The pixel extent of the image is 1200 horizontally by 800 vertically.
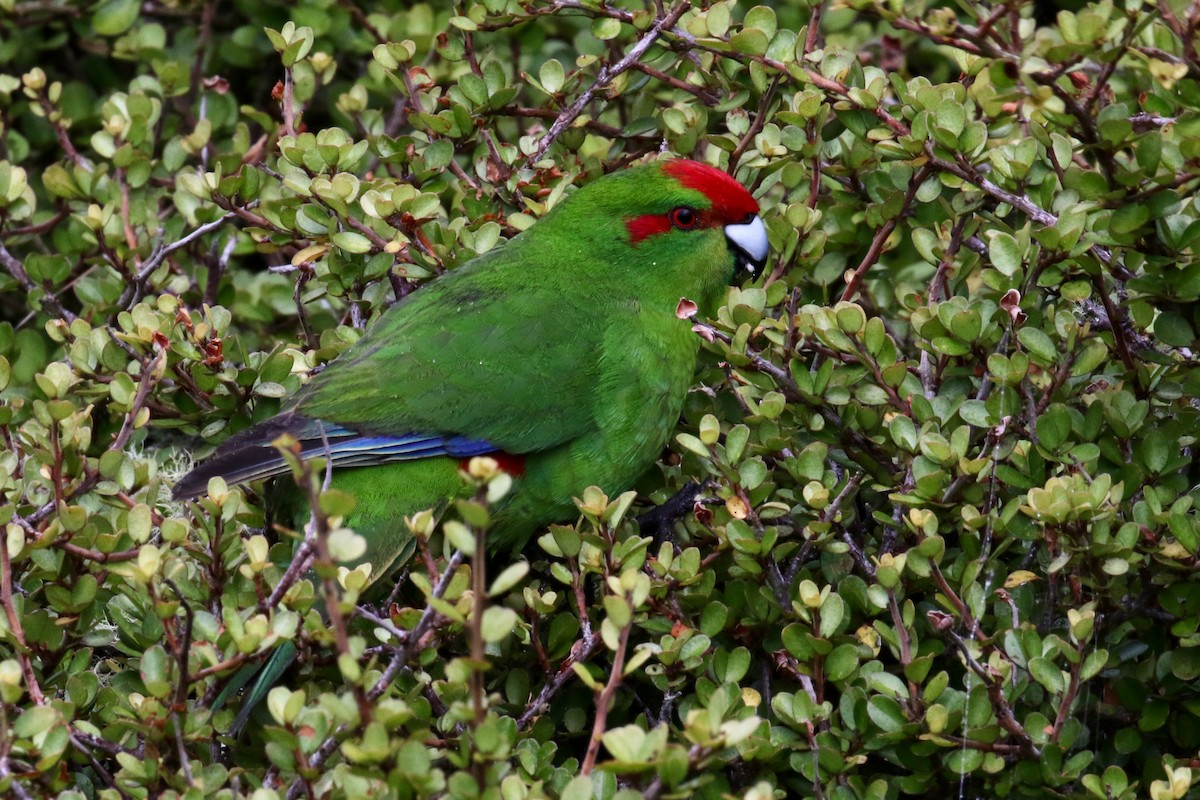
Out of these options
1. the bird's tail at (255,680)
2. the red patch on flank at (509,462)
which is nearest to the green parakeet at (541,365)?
the red patch on flank at (509,462)

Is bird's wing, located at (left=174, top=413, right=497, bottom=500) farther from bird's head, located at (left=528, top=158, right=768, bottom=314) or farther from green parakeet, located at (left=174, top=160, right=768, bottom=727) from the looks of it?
bird's head, located at (left=528, top=158, right=768, bottom=314)

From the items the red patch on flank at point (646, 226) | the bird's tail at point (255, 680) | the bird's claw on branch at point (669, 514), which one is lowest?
the bird's claw on branch at point (669, 514)

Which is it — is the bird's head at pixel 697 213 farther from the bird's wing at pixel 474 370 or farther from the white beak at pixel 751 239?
the bird's wing at pixel 474 370

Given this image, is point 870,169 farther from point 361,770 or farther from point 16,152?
point 16,152

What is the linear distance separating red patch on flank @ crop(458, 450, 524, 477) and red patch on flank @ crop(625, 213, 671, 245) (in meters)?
0.63

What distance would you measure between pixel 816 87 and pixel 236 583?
149 cm

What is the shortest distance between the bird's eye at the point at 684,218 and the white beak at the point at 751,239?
8 cm

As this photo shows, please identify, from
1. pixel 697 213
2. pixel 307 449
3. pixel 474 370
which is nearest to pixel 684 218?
pixel 697 213

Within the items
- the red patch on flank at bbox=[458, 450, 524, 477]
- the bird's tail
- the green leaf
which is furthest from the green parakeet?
the green leaf

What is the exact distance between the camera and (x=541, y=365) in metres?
2.83

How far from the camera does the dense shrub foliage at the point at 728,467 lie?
6.18 ft

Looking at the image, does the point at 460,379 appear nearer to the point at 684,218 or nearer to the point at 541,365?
the point at 541,365

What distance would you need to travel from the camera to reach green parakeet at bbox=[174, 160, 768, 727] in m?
2.70

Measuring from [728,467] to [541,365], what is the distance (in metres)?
0.70
